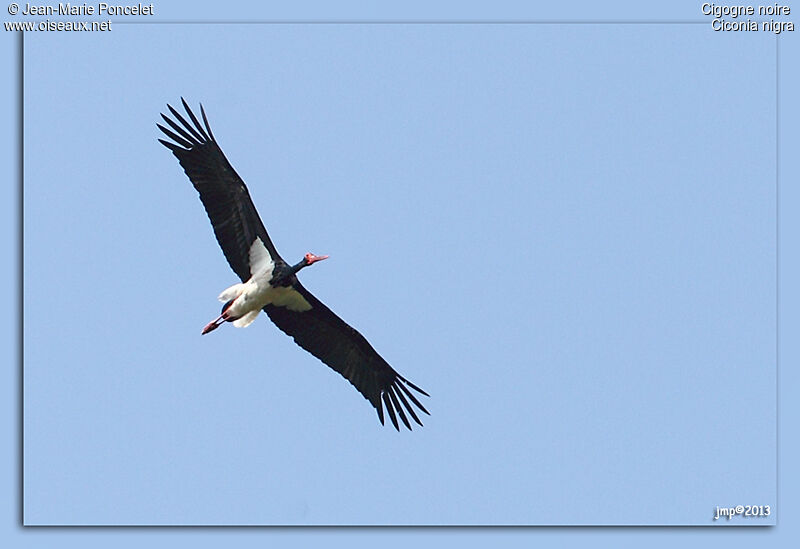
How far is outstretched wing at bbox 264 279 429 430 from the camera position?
21.4 meters

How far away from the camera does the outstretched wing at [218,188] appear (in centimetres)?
2016

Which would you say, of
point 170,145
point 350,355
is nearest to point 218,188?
point 170,145

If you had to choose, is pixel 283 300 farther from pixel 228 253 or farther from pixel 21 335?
pixel 21 335

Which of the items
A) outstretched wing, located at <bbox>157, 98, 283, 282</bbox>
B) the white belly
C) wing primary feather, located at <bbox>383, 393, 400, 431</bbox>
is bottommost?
wing primary feather, located at <bbox>383, 393, 400, 431</bbox>

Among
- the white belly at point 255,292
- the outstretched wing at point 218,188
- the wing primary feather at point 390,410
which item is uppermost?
A: the outstretched wing at point 218,188

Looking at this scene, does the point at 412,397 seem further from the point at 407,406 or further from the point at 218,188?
the point at 218,188

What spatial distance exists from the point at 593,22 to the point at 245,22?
5.03 metres

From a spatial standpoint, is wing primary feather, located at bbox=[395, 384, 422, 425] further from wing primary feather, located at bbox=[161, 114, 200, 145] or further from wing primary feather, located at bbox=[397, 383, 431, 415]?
wing primary feather, located at bbox=[161, 114, 200, 145]

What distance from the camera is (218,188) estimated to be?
66.5 ft

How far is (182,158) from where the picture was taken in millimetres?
20172

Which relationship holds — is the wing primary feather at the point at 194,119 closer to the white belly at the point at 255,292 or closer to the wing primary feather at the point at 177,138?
the wing primary feather at the point at 177,138

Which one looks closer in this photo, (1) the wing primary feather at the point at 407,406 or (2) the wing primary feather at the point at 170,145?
(2) the wing primary feather at the point at 170,145

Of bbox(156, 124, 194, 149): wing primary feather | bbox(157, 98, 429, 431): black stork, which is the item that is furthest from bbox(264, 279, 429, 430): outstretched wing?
bbox(156, 124, 194, 149): wing primary feather

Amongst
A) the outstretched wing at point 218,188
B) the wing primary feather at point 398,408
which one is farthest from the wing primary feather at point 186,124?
the wing primary feather at point 398,408
